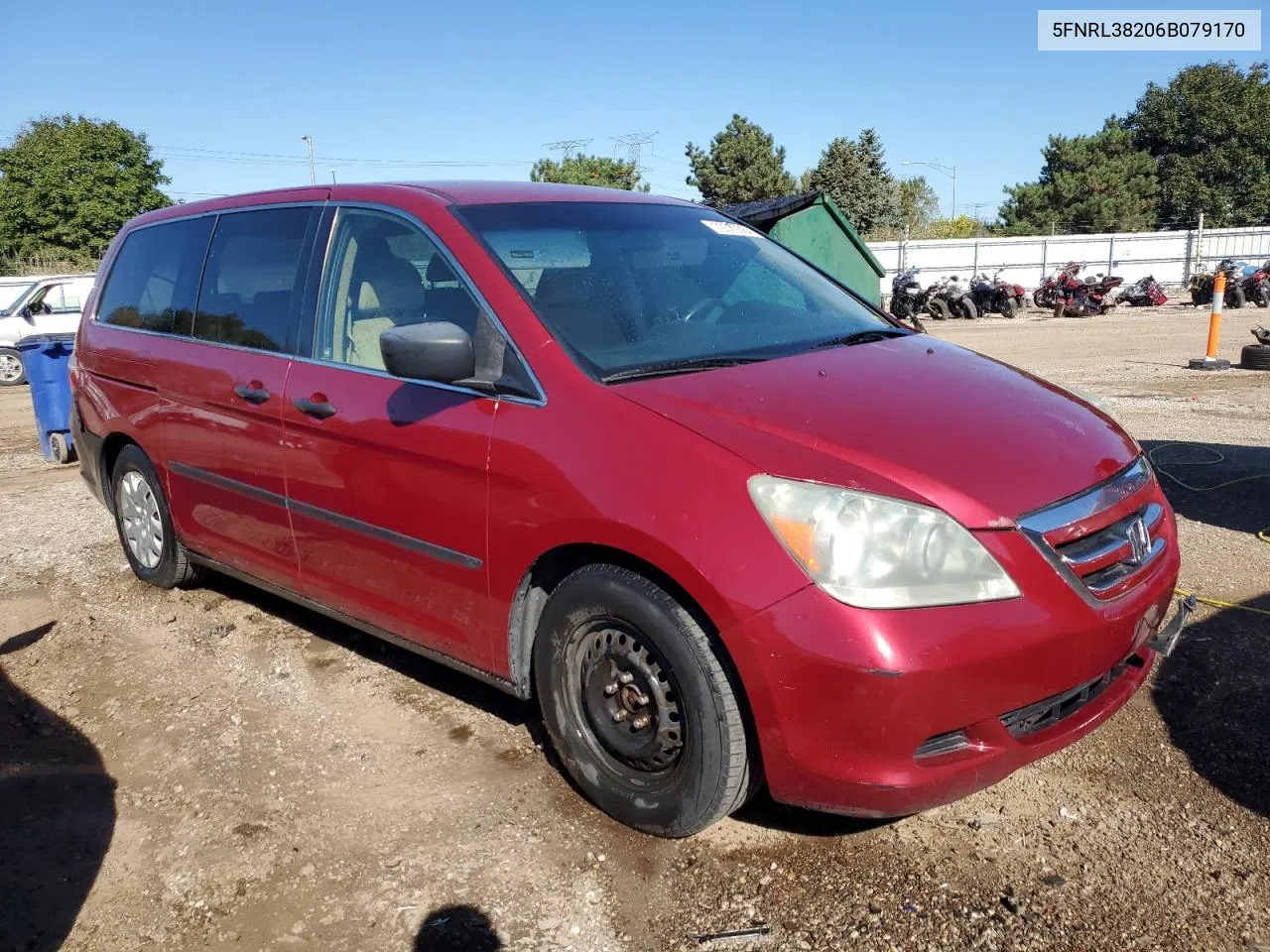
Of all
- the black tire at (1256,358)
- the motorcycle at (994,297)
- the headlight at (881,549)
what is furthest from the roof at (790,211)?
the motorcycle at (994,297)

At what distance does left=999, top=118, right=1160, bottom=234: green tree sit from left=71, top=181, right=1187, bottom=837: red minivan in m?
52.4

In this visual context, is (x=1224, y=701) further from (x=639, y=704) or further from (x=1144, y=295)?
(x=1144, y=295)

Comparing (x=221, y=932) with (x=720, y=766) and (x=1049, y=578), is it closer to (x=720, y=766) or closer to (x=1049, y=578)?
(x=720, y=766)

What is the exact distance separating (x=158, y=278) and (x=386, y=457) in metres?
2.22

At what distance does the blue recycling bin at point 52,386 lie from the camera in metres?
8.70

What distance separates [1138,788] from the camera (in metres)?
2.96

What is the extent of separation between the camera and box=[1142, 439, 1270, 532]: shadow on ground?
18.5ft

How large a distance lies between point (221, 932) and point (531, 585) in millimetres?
1179

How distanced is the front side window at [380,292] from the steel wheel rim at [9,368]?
16090 mm

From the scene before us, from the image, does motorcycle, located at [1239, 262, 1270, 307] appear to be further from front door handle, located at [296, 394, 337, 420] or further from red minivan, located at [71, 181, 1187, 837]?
front door handle, located at [296, 394, 337, 420]

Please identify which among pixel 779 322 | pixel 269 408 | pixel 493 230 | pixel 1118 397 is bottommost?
pixel 1118 397

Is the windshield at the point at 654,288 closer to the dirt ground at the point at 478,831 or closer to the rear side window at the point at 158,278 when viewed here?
the dirt ground at the point at 478,831

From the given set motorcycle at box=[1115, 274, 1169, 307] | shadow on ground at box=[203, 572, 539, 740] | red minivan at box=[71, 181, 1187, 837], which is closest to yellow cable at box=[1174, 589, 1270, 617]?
red minivan at box=[71, 181, 1187, 837]

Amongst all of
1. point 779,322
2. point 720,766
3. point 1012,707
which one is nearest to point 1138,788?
point 1012,707
